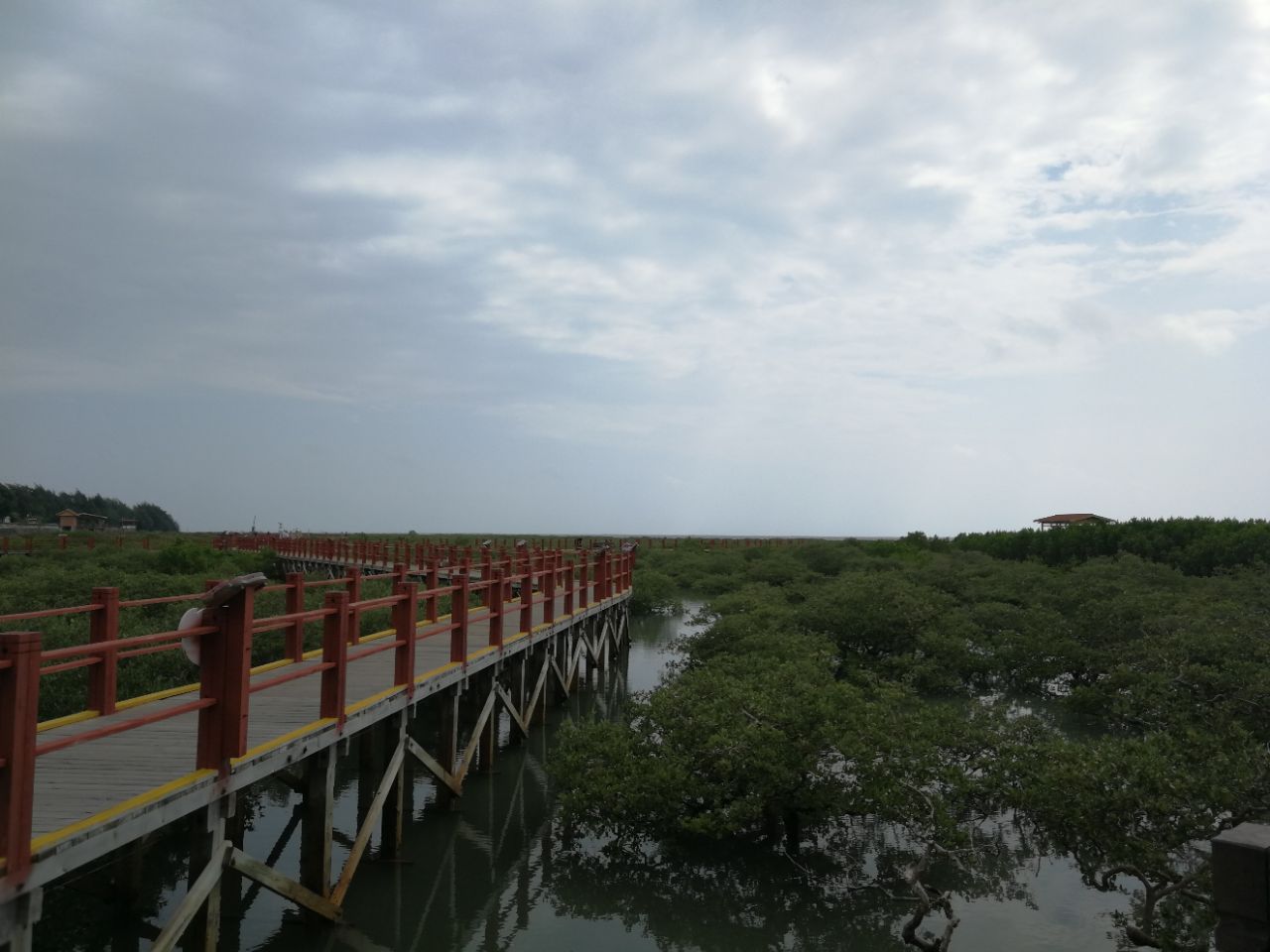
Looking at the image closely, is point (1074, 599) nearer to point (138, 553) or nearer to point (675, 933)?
point (675, 933)

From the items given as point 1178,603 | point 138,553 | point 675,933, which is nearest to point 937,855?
point 675,933

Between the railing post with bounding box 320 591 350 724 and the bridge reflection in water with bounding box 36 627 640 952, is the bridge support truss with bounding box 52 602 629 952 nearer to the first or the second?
the bridge reflection in water with bounding box 36 627 640 952

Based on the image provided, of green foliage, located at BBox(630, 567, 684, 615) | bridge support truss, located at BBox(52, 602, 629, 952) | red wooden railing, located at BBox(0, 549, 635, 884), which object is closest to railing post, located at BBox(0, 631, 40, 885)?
red wooden railing, located at BBox(0, 549, 635, 884)

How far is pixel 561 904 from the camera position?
8.08m

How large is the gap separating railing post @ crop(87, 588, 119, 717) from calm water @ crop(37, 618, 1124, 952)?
1.50 meters

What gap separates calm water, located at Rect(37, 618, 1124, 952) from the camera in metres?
7.30

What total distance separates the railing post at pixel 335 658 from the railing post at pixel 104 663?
4.95 ft

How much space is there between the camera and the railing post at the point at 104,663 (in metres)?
7.05

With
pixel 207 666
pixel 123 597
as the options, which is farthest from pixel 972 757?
pixel 123 597

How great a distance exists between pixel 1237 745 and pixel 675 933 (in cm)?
597

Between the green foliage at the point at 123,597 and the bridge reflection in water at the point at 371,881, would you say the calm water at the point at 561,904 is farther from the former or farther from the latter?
the green foliage at the point at 123,597

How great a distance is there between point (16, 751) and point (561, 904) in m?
5.22

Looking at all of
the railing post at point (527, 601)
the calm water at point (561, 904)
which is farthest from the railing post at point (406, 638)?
the railing post at point (527, 601)

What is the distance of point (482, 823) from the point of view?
10156mm
